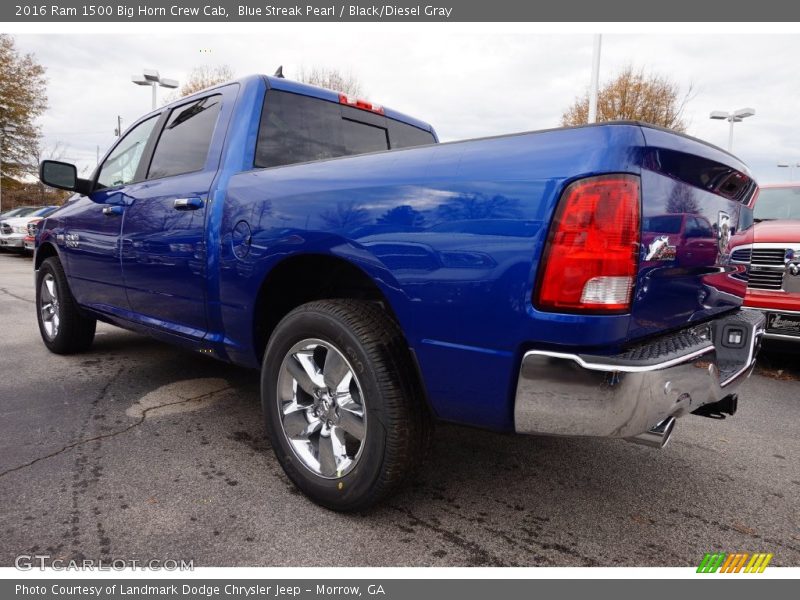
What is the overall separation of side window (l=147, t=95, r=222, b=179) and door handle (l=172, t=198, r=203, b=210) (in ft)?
0.78

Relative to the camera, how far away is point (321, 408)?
229cm

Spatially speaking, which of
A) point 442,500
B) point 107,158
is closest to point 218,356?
point 442,500

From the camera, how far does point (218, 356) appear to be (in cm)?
288

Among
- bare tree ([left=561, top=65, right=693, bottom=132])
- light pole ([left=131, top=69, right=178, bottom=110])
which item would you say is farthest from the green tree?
bare tree ([left=561, top=65, right=693, bottom=132])

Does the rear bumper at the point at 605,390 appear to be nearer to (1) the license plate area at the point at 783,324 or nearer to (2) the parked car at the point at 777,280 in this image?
(2) the parked car at the point at 777,280

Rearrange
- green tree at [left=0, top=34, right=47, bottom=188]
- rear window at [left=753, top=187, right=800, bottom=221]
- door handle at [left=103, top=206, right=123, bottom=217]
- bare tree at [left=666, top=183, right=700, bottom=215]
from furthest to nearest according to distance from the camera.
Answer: green tree at [left=0, top=34, right=47, bottom=188] < rear window at [left=753, top=187, right=800, bottom=221] < door handle at [left=103, top=206, right=123, bottom=217] < bare tree at [left=666, top=183, right=700, bottom=215]

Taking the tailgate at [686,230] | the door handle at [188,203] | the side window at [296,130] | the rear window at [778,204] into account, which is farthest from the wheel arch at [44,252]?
the rear window at [778,204]

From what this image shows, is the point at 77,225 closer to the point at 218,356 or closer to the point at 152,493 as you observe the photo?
the point at 218,356

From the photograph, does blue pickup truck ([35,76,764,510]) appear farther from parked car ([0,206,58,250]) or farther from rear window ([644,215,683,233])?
parked car ([0,206,58,250])

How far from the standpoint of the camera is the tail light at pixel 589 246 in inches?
63.5

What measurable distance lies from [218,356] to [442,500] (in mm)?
1382

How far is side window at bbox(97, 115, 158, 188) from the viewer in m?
3.74

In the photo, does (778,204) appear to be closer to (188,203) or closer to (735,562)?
(735,562)

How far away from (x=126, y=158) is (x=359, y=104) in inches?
69.9
